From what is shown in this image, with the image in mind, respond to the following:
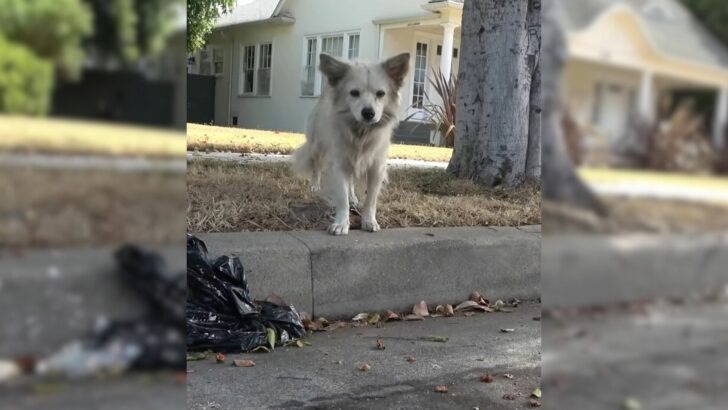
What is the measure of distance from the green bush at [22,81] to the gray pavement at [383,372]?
2640 mm

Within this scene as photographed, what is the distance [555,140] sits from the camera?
3.43 feet

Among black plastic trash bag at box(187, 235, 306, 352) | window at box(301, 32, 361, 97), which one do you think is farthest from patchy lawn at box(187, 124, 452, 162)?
window at box(301, 32, 361, 97)

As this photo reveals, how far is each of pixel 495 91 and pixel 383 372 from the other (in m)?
4.10

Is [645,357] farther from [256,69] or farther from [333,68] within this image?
[256,69]

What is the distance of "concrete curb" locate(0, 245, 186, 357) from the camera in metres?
0.70

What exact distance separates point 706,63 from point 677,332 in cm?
40

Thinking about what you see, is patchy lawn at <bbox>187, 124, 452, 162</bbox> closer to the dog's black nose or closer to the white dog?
the white dog

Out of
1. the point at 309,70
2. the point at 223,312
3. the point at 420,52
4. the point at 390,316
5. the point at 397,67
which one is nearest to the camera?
the point at 223,312

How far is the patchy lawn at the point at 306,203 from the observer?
5.00 m

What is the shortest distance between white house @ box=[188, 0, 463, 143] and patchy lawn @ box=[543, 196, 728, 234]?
1478 cm

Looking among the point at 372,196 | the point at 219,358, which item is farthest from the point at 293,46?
the point at 219,358

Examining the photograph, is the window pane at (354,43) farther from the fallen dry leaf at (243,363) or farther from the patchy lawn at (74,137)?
the patchy lawn at (74,137)

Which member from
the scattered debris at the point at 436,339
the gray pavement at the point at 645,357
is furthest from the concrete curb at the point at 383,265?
the gray pavement at the point at 645,357

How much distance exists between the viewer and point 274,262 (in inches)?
168
